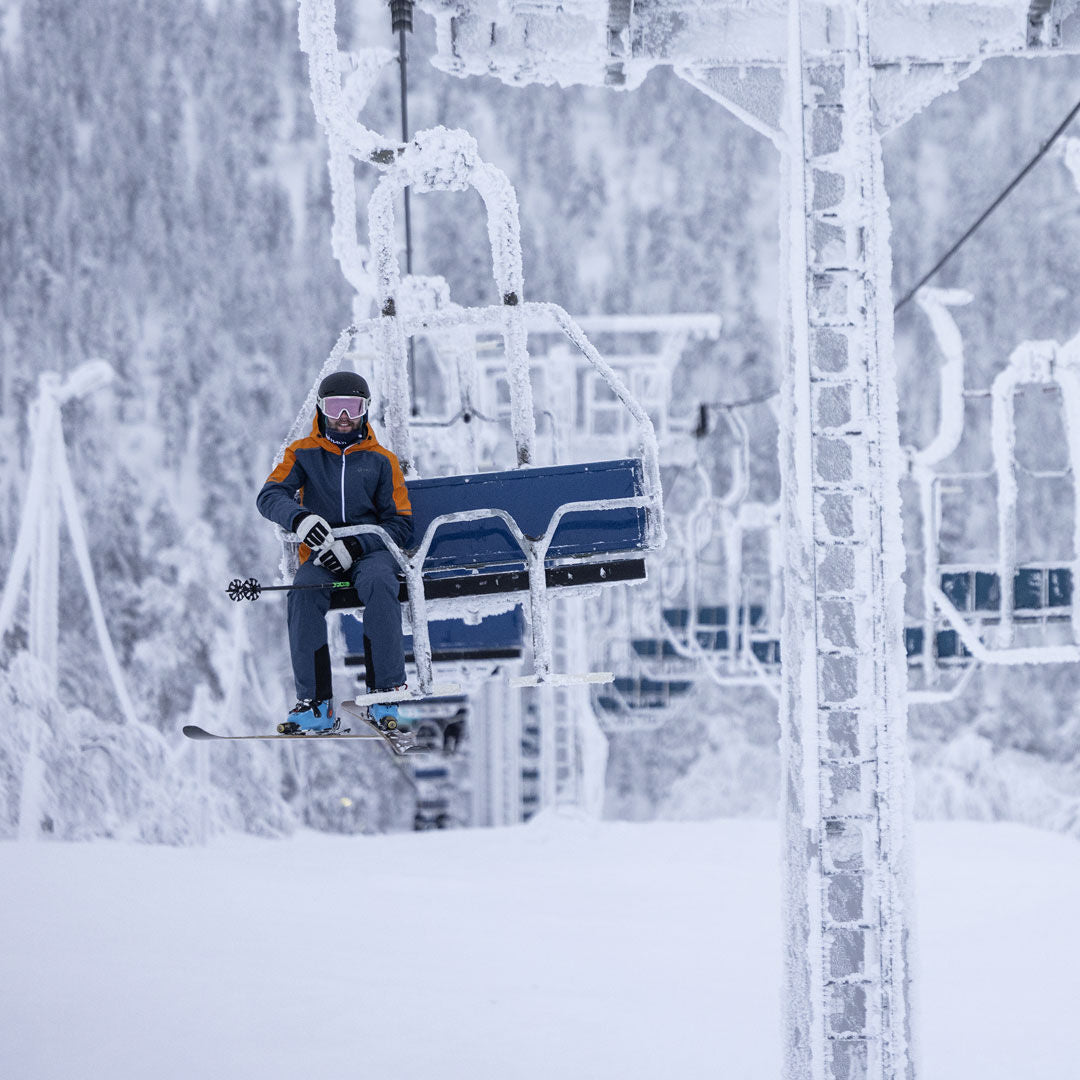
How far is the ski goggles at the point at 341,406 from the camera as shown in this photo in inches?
216

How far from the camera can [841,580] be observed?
5039 millimetres

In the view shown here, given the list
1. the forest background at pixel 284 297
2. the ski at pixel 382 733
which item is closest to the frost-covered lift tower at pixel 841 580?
the ski at pixel 382 733

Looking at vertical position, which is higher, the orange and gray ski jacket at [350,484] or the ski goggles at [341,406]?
the ski goggles at [341,406]

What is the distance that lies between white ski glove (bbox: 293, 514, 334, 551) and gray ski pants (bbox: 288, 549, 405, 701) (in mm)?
182

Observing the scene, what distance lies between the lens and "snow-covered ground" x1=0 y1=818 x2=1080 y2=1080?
8.21 meters

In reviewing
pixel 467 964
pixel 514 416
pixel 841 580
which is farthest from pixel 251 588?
pixel 467 964

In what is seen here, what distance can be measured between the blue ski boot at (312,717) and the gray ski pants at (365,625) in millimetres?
36

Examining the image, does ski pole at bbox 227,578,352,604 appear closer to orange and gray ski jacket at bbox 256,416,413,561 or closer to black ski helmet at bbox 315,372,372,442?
orange and gray ski jacket at bbox 256,416,413,561

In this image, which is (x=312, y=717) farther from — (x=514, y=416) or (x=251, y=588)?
(x=514, y=416)

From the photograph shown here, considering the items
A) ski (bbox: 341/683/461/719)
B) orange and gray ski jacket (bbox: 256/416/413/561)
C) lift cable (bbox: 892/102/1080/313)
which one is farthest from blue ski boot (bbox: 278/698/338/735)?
lift cable (bbox: 892/102/1080/313)

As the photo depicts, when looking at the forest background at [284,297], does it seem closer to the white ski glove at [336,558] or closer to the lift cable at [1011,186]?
the lift cable at [1011,186]

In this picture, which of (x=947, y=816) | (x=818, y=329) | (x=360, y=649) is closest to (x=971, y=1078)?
(x=360, y=649)

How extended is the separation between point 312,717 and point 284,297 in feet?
129

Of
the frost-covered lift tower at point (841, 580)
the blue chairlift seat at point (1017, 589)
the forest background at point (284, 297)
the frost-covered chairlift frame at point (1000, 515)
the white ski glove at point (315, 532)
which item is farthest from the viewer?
the forest background at point (284, 297)
